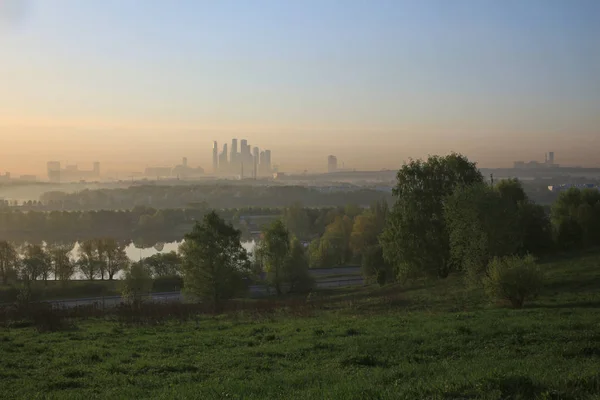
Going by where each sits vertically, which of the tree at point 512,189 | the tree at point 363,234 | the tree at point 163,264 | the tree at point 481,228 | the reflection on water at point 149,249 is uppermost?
the tree at point 512,189

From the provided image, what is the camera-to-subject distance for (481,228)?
25.5 meters

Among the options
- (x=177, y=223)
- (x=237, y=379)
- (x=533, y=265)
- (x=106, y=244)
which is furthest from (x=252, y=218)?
(x=237, y=379)

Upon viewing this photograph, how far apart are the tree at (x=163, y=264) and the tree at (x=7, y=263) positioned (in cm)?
1138

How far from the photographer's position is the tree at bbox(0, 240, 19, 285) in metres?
46.2

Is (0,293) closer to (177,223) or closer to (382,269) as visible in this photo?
(382,269)

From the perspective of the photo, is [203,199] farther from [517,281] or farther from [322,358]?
[322,358]

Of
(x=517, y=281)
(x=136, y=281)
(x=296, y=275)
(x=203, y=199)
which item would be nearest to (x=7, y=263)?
(x=136, y=281)

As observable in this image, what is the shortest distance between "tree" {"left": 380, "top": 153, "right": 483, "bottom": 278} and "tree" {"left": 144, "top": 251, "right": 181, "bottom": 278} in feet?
75.2

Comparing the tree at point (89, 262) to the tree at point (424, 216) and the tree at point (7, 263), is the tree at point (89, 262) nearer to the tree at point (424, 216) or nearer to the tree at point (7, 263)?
the tree at point (7, 263)

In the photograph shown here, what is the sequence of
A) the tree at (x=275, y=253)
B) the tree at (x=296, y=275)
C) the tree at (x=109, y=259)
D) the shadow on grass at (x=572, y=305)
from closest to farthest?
the shadow on grass at (x=572, y=305), the tree at (x=275, y=253), the tree at (x=296, y=275), the tree at (x=109, y=259)

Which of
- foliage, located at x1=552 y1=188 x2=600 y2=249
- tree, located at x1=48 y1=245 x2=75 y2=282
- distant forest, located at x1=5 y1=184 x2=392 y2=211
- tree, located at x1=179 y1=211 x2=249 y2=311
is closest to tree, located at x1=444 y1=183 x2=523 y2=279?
foliage, located at x1=552 y1=188 x2=600 y2=249

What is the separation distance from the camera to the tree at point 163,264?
158 feet

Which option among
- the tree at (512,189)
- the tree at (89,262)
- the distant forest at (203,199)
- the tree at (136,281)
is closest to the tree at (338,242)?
the tree at (89,262)

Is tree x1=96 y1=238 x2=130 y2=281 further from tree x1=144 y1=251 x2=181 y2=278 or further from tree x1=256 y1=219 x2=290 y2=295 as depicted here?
tree x1=256 y1=219 x2=290 y2=295
